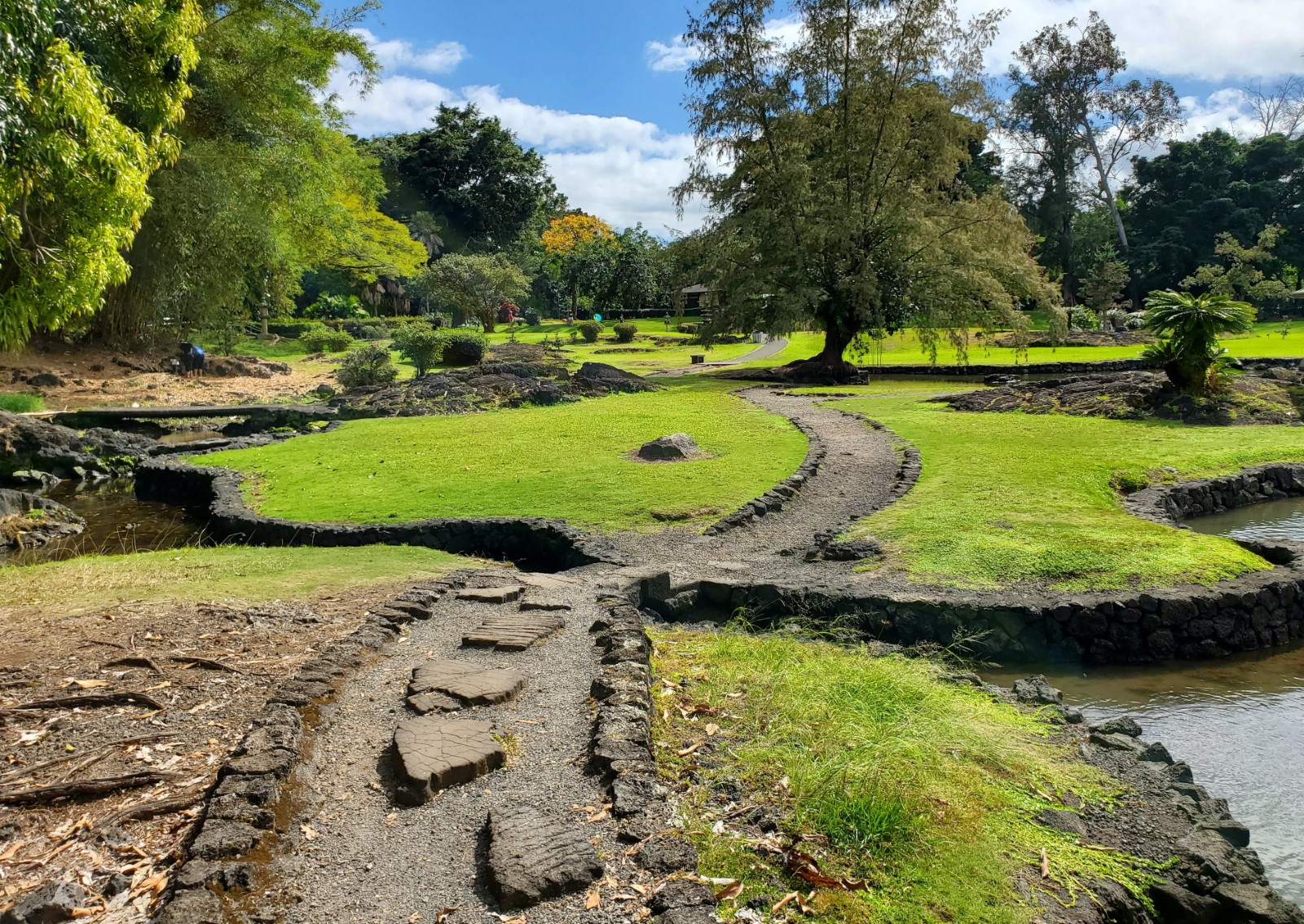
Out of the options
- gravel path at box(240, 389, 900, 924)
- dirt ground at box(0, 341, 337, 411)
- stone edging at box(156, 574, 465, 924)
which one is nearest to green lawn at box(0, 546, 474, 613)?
gravel path at box(240, 389, 900, 924)

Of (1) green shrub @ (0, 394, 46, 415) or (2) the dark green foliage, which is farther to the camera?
(2) the dark green foliage

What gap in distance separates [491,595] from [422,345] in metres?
21.1

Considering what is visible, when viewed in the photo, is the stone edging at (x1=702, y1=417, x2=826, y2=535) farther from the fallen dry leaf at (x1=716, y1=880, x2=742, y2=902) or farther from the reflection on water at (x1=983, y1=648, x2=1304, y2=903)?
the fallen dry leaf at (x1=716, y1=880, x2=742, y2=902)

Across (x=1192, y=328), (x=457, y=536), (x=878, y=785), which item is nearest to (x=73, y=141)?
(x=457, y=536)

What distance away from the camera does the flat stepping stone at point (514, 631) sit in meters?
5.94

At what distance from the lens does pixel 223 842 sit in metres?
3.52

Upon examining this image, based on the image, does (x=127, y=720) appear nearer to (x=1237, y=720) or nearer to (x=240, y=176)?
(x=1237, y=720)

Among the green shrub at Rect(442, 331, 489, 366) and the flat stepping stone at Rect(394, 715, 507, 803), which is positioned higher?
the green shrub at Rect(442, 331, 489, 366)

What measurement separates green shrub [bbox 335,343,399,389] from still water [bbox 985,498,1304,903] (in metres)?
22.0

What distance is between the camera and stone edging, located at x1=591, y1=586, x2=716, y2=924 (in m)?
3.27

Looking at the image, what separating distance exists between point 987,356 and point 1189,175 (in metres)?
25.9

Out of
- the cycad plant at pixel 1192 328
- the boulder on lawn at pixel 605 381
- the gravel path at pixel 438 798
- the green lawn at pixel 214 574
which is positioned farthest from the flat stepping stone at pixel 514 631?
the boulder on lawn at pixel 605 381

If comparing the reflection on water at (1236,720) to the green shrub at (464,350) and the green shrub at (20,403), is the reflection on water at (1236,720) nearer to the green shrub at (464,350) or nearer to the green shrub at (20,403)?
the green shrub at (20,403)

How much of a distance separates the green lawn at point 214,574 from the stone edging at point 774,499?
2.99 meters
